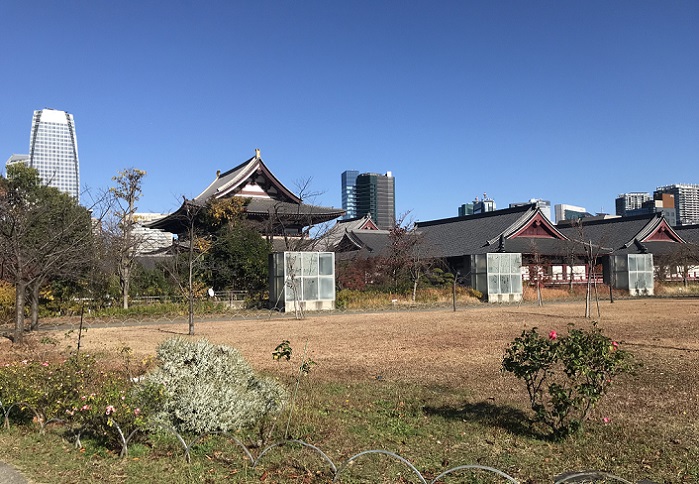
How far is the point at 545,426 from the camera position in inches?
241

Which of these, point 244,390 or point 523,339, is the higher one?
point 523,339

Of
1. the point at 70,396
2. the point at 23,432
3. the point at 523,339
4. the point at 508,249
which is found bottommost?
the point at 23,432

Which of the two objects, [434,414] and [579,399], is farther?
[434,414]

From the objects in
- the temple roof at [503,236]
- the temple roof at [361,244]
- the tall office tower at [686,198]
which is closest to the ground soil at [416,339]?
the temple roof at [503,236]

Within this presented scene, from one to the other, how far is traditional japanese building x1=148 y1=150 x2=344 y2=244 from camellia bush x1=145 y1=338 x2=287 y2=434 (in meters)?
26.8

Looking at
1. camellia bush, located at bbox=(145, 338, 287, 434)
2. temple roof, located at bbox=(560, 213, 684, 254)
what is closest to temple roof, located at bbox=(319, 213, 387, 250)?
temple roof, located at bbox=(560, 213, 684, 254)

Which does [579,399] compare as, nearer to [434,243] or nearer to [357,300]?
[357,300]

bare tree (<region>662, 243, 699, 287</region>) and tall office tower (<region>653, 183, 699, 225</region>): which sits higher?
tall office tower (<region>653, 183, 699, 225</region>)

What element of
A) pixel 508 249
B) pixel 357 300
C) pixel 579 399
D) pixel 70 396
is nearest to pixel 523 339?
pixel 579 399

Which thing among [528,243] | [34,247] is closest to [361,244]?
[528,243]

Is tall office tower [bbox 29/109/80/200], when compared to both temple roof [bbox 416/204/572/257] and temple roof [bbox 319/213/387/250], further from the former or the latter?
temple roof [bbox 416/204/572/257]

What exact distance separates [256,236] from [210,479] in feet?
80.2

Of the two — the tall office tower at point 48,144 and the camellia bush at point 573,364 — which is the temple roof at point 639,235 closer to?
the camellia bush at point 573,364

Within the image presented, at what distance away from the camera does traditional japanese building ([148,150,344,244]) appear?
34000 millimetres
